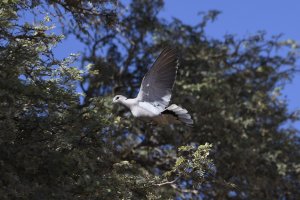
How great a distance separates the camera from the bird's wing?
6883 millimetres

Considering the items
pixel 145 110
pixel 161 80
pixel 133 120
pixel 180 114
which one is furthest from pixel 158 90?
pixel 133 120

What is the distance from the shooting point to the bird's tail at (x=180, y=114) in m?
6.51

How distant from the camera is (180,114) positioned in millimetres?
6551

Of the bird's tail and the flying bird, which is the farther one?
the flying bird

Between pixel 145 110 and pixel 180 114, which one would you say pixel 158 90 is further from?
pixel 180 114

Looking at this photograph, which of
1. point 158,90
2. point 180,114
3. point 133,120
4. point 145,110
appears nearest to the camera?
point 180,114

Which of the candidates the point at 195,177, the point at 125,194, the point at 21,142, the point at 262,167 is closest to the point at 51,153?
the point at 21,142

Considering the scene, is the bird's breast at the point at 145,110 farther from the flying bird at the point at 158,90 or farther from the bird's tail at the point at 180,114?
the bird's tail at the point at 180,114

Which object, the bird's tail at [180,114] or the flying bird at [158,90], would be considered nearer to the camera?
the bird's tail at [180,114]

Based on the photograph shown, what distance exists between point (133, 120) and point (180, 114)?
6.90m

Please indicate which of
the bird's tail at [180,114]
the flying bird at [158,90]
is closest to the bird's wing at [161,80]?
the flying bird at [158,90]

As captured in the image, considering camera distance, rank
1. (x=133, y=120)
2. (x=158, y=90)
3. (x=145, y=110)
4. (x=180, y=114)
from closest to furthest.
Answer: (x=180, y=114), (x=145, y=110), (x=158, y=90), (x=133, y=120)

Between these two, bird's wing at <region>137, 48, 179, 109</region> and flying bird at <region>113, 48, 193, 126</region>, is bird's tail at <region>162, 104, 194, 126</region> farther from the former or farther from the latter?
bird's wing at <region>137, 48, 179, 109</region>

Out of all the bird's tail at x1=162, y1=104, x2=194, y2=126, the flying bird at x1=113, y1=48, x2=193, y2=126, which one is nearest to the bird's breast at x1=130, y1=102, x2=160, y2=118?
the flying bird at x1=113, y1=48, x2=193, y2=126
